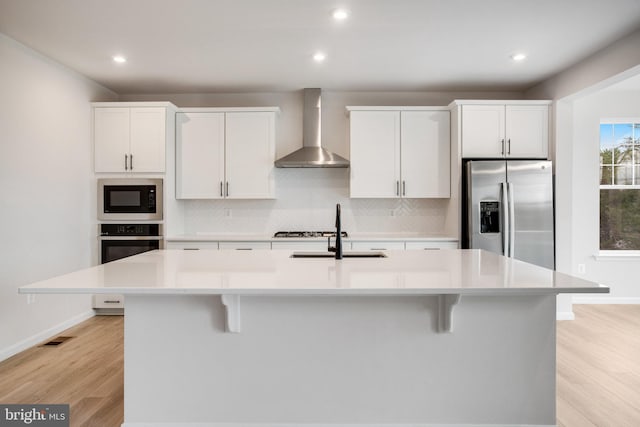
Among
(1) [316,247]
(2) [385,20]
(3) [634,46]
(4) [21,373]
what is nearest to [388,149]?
(1) [316,247]

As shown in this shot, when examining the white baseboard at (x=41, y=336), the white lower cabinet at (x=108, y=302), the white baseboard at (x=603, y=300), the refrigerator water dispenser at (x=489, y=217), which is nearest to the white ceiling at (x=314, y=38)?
the refrigerator water dispenser at (x=489, y=217)

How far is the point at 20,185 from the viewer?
347 cm

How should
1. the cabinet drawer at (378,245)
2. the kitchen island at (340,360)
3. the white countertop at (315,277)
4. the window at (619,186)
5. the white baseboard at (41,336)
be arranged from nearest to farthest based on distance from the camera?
the white countertop at (315,277) → the kitchen island at (340,360) → the white baseboard at (41,336) → the cabinet drawer at (378,245) → the window at (619,186)

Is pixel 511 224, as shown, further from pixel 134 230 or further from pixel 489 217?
pixel 134 230

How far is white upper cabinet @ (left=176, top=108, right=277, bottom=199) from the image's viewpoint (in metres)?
4.64

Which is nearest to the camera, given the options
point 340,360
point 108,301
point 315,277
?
point 315,277

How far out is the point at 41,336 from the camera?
12.2ft

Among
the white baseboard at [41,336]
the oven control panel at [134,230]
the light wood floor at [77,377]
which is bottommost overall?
the light wood floor at [77,377]

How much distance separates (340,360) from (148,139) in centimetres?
333

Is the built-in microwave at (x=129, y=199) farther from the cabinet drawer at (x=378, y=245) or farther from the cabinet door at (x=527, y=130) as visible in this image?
the cabinet door at (x=527, y=130)

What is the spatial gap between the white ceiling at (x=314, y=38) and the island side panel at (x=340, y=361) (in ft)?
6.40

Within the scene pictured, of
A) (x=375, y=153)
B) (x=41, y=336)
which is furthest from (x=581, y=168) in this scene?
(x=41, y=336)

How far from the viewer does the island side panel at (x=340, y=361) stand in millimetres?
2168

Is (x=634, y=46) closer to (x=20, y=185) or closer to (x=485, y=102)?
(x=485, y=102)
